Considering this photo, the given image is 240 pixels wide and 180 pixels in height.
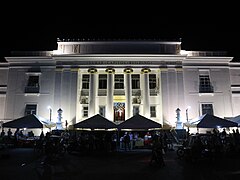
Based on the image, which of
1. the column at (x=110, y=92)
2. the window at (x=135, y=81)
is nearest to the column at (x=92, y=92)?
the column at (x=110, y=92)

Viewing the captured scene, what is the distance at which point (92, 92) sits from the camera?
93.2 ft

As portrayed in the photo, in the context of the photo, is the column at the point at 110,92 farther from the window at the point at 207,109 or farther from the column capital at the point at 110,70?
the window at the point at 207,109

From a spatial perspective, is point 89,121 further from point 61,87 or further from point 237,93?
point 237,93

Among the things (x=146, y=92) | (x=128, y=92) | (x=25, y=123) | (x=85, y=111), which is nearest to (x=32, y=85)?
(x=85, y=111)

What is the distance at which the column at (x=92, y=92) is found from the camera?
91.8 ft

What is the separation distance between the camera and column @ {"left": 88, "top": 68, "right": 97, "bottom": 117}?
1101 inches

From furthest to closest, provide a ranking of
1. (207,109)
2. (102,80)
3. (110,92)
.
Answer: (102,80), (207,109), (110,92)

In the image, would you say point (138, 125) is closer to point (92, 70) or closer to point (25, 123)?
point (25, 123)

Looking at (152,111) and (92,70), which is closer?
(92,70)

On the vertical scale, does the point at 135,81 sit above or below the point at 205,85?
above

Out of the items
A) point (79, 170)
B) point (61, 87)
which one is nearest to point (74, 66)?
point (61, 87)

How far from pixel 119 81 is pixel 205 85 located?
1062 cm

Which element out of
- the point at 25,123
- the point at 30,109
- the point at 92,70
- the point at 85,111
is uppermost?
the point at 92,70

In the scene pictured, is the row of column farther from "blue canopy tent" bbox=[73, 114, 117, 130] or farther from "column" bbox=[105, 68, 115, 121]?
"blue canopy tent" bbox=[73, 114, 117, 130]
